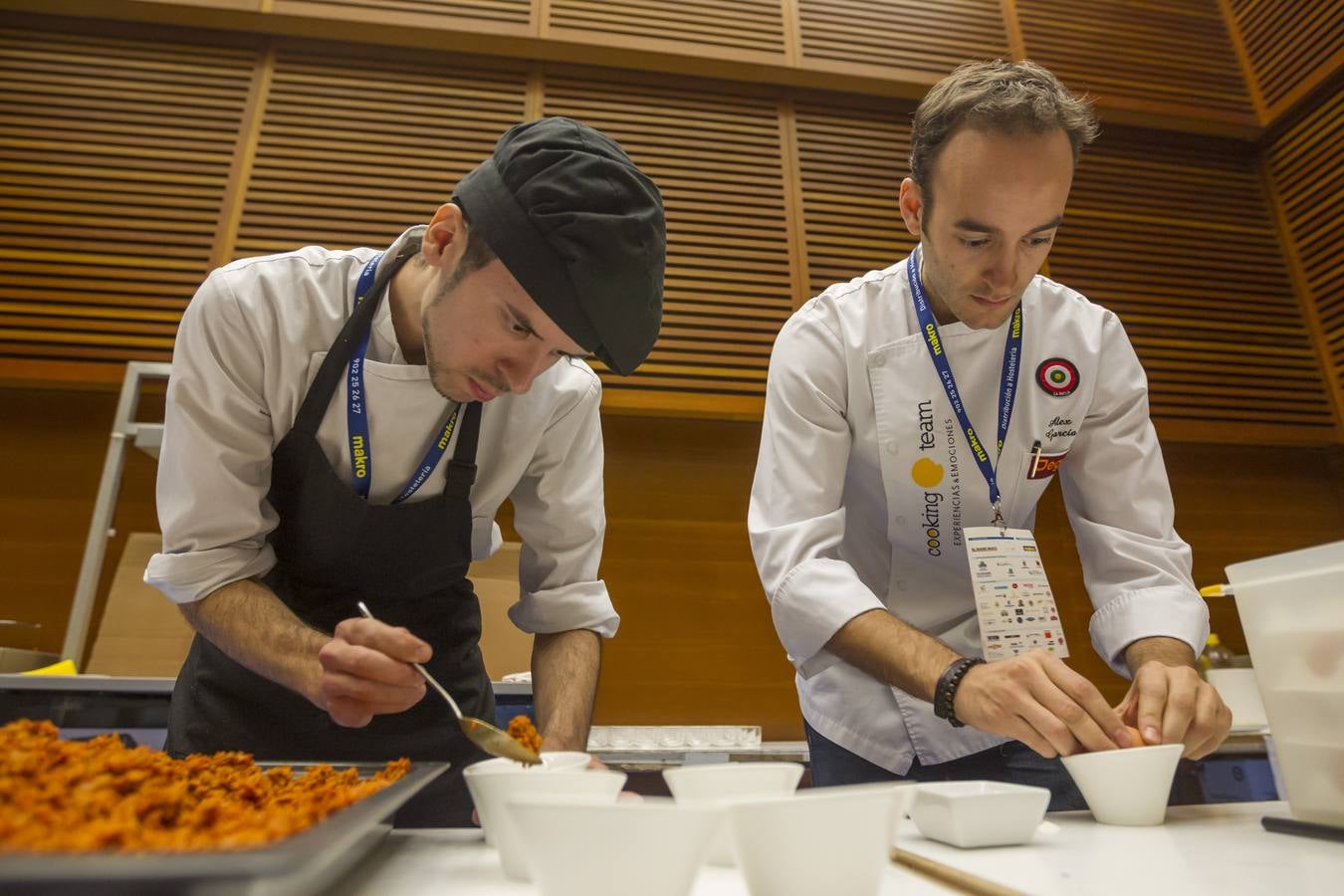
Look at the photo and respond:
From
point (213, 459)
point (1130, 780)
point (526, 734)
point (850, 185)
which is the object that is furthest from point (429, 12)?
point (1130, 780)

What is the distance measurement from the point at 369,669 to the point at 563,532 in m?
0.62

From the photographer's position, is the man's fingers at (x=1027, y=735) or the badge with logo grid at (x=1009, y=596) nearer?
the man's fingers at (x=1027, y=735)

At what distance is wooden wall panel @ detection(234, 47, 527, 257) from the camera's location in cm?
334

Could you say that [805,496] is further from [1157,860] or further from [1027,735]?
[1157,860]

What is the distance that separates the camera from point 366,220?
3.38 metres

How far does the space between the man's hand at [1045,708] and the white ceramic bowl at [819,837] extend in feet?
1.60

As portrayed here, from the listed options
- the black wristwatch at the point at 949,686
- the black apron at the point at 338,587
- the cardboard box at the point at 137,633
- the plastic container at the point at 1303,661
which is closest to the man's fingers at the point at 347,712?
the black apron at the point at 338,587

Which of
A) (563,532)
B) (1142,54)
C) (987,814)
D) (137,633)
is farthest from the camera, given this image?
(1142,54)

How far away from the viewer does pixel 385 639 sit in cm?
91

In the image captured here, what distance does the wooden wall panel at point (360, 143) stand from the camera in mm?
3338

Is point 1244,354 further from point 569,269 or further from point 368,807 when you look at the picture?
point 368,807

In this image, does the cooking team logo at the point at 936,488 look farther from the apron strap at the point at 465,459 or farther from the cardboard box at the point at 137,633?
the cardboard box at the point at 137,633

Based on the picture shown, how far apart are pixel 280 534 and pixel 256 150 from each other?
2.65 meters

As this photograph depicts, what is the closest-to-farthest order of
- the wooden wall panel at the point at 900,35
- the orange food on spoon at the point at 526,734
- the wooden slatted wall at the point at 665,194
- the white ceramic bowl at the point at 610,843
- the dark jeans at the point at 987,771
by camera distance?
the white ceramic bowl at the point at 610,843 → the orange food on spoon at the point at 526,734 → the dark jeans at the point at 987,771 → the wooden slatted wall at the point at 665,194 → the wooden wall panel at the point at 900,35
